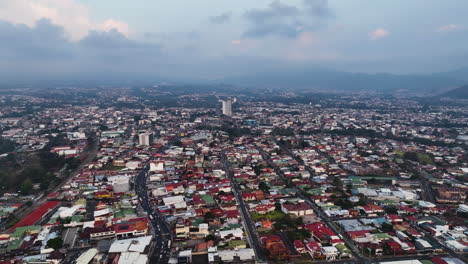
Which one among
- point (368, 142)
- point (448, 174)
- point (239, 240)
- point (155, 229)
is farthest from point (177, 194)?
point (368, 142)

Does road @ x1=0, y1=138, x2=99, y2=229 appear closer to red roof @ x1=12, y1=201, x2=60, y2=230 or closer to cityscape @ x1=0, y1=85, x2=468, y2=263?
cityscape @ x1=0, y1=85, x2=468, y2=263

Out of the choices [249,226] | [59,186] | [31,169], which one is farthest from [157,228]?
[31,169]

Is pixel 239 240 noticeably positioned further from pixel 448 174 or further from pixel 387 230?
pixel 448 174

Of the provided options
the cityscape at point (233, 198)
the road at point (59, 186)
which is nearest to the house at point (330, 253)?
the cityscape at point (233, 198)

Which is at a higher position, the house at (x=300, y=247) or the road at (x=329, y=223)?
the house at (x=300, y=247)

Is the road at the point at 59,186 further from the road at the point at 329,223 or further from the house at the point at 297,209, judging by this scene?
the road at the point at 329,223

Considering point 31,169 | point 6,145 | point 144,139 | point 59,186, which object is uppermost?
point 144,139

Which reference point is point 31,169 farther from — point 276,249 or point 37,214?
point 276,249

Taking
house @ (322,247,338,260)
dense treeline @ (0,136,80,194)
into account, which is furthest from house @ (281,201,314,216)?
dense treeline @ (0,136,80,194)
